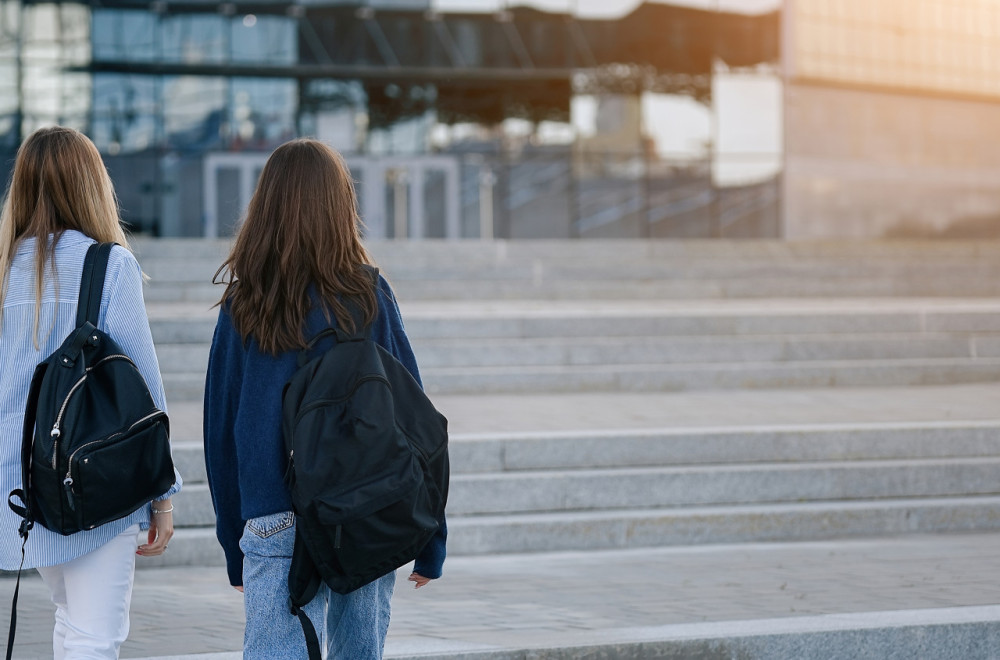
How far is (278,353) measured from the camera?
279cm

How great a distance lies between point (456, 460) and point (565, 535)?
88 cm

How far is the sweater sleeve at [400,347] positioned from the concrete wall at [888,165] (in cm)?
2645

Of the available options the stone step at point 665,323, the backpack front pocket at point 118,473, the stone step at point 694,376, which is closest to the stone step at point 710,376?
the stone step at point 694,376

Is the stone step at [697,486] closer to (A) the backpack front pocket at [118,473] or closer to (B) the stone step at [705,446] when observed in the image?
(B) the stone step at [705,446]

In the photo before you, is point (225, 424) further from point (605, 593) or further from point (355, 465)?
point (605, 593)

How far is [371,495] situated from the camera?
8.70 ft

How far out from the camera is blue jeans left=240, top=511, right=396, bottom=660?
2.79m

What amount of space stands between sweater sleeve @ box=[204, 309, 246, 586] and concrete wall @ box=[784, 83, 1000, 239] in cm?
2660

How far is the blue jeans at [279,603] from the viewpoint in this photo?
279 cm

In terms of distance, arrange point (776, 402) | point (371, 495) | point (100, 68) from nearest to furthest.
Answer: point (371, 495), point (776, 402), point (100, 68)

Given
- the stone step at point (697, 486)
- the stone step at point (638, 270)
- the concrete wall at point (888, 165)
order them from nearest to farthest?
1. the stone step at point (697, 486)
2. the stone step at point (638, 270)
3. the concrete wall at point (888, 165)

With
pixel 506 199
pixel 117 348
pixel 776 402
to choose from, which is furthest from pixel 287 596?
pixel 506 199

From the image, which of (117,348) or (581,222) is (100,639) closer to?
(117,348)

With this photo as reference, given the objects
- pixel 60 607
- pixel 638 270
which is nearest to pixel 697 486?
pixel 60 607
